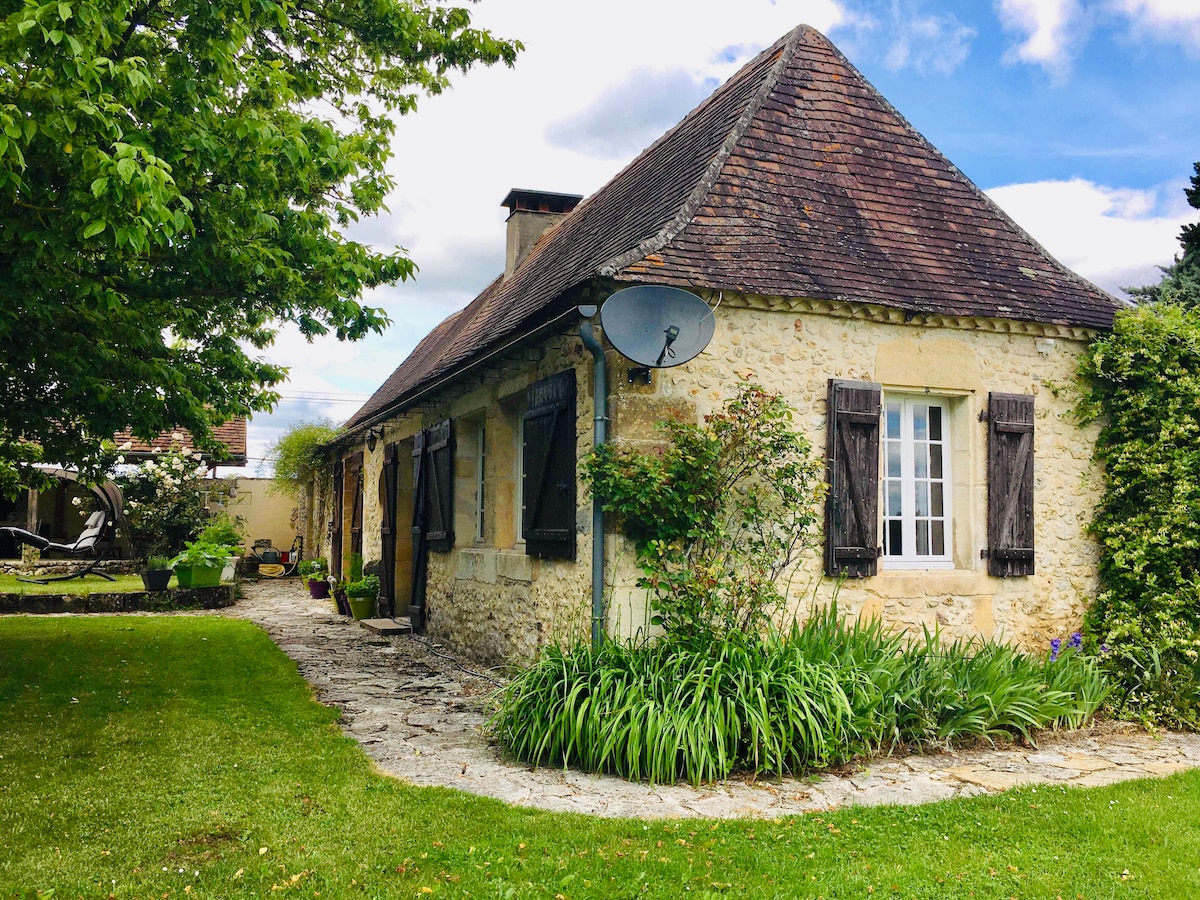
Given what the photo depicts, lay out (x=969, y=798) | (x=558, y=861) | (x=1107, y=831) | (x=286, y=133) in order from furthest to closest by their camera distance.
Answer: (x=286, y=133)
(x=969, y=798)
(x=1107, y=831)
(x=558, y=861)

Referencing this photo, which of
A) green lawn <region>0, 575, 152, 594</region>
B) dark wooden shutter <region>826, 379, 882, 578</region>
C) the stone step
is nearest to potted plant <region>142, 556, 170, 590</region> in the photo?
green lawn <region>0, 575, 152, 594</region>

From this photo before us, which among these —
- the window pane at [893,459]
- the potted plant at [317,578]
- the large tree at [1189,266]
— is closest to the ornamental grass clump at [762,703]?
the window pane at [893,459]

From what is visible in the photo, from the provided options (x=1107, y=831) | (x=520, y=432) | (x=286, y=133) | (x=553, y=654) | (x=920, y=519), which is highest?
(x=286, y=133)

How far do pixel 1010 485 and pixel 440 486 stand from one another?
5.81 m

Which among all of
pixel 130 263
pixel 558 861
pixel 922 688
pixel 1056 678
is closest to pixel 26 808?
pixel 558 861

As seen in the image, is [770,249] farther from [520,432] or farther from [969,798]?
[969,798]

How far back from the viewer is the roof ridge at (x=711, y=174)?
6496 mm

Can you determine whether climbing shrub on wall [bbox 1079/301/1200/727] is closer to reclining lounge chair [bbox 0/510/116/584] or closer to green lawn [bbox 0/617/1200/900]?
green lawn [bbox 0/617/1200/900]

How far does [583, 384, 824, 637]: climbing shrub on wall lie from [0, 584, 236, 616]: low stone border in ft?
30.9

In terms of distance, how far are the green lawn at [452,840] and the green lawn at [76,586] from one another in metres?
8.63

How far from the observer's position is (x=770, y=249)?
7.04 m

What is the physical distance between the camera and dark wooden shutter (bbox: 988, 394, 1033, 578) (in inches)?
290

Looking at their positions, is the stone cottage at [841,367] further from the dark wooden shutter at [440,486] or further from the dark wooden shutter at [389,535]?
the dark wooden shutter at [389,535]

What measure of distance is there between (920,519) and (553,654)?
3.31 meters
